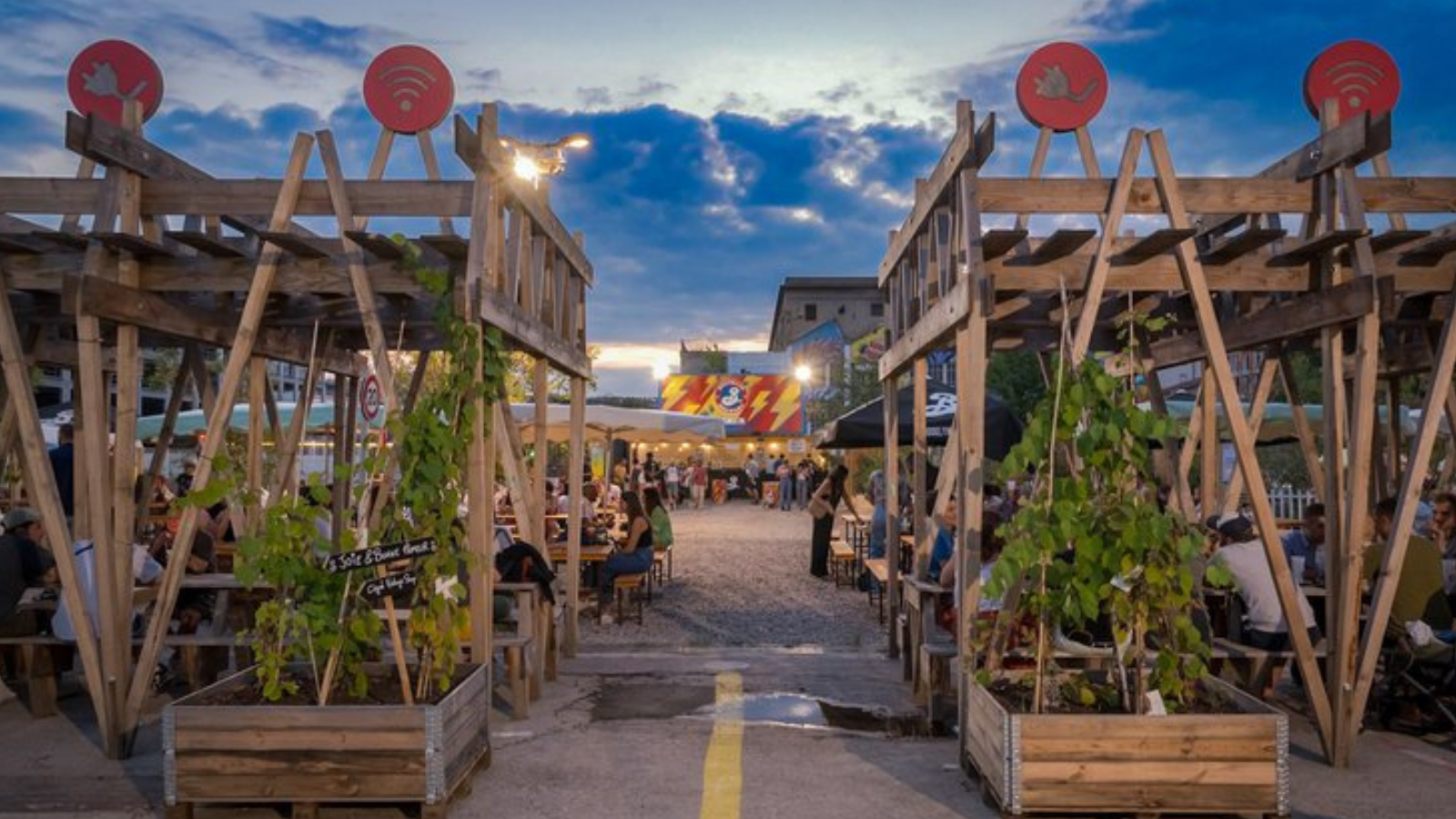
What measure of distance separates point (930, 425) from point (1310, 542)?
4.17 meters

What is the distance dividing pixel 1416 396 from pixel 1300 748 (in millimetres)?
18662

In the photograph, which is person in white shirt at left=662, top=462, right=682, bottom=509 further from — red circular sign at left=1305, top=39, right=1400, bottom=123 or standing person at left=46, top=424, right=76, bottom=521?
red circular sign at left=1305, top=39, right=1400, bottom=123

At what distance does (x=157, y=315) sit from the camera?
6996mm

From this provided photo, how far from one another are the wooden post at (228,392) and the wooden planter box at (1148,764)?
4.74m

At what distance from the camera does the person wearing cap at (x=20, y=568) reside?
25.0 ft

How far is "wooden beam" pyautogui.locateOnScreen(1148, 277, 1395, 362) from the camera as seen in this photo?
246 inches

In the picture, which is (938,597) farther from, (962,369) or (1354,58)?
(1354,58)

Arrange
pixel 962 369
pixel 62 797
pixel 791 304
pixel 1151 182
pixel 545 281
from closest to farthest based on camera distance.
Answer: pixel 62 797
pixel 962 369
pixel 1151 182
pixel 545 281
pixel 791 304

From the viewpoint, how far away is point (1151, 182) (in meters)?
6.67

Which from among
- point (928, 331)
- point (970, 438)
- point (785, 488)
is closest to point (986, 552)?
point (928, 331)

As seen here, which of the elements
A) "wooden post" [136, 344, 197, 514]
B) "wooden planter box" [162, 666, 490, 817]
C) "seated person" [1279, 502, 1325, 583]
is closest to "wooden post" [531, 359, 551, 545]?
"wooden post" [136, 344, 197, 514]

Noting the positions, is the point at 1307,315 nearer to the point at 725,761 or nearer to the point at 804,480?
the point at 725,761

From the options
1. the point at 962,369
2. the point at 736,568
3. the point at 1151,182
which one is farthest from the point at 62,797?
the point at 736,568

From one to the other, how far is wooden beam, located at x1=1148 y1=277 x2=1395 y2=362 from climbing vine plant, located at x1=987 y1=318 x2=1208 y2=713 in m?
1.66
